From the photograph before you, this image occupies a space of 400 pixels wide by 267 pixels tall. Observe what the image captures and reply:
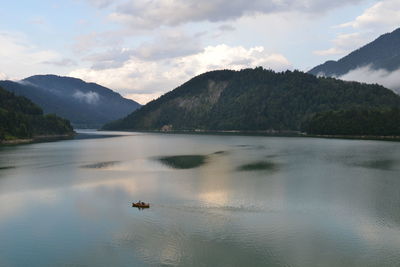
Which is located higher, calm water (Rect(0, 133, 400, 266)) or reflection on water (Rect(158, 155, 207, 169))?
reflection on water (Rect(158, 155, 207, 169))

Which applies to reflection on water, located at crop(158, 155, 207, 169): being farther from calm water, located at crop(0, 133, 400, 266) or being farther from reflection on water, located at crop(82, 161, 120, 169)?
reflection on water, located at crop(82, 161, 120, 169)

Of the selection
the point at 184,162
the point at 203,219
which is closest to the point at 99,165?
the point at 184,162

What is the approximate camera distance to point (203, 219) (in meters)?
49.3

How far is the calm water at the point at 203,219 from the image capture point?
37.0 metres

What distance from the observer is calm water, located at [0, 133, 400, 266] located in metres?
37.0

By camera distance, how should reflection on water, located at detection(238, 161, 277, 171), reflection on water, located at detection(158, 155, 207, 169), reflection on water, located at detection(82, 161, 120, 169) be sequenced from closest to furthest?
reflection on water, located at detection(238, 161, 277, 171), reflection on water, located at detection(82, 161, 120, 169), reflection on water, located at detection(158, 155, 207, 169)

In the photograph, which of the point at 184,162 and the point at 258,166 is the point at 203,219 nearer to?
the point at 258,166

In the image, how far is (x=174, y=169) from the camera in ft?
329

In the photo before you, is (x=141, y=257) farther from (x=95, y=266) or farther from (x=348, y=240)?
(x=348, y=240)

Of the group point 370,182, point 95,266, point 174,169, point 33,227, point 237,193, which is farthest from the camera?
point 174,169

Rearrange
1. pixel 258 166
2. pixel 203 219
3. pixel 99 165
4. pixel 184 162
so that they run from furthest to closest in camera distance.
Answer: pixel 184 162
pixel 99 165
pixel 258 166
pixel 203 219

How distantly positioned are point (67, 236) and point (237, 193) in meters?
32.9

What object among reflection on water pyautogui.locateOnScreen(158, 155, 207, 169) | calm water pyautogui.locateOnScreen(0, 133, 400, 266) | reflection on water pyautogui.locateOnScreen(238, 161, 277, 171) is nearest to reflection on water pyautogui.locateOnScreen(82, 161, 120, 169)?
calm water pyautogui.locateOnScreen(0, 133, 400, 266)

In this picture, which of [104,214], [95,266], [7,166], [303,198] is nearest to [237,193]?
[303,198]
